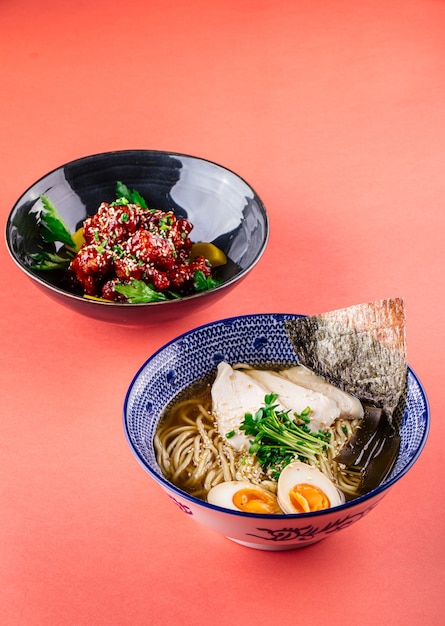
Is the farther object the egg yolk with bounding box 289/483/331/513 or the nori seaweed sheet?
the nori seaweed sheet

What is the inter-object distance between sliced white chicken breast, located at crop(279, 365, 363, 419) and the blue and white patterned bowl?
0.12 ft

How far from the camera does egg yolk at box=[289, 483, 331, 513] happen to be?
1.33 m

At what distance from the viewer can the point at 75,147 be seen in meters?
2.71

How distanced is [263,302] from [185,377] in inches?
20.1

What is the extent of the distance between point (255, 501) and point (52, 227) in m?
1.03

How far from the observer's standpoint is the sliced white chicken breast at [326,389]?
1578mm

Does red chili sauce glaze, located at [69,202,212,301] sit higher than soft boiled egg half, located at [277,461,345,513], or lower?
higher

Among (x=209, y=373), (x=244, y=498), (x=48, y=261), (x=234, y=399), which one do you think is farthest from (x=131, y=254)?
(x=244, y=498)

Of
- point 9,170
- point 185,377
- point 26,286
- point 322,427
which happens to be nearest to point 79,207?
point 26,286

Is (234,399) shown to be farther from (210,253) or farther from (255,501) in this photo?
(210,253)

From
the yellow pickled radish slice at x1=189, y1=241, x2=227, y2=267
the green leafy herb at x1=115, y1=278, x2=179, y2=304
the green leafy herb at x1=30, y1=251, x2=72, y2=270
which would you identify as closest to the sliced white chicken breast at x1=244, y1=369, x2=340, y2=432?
the green leafy herb at x1=115, y1=278, x2=179, y2=304

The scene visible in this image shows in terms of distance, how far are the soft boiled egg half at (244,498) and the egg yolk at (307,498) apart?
3cm

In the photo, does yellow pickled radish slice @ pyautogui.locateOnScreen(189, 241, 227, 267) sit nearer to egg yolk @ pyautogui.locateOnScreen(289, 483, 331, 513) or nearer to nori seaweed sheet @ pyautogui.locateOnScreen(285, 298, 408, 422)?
nori seaweed sheet @ pyautogui.locateOnScreen(285, 298, 408, 422)

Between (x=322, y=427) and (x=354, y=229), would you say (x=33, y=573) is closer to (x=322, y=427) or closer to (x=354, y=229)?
(x=322, y=427)
